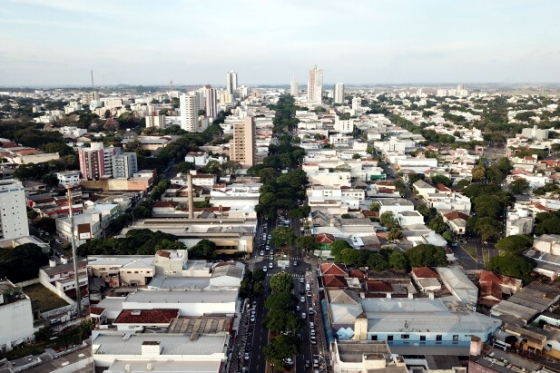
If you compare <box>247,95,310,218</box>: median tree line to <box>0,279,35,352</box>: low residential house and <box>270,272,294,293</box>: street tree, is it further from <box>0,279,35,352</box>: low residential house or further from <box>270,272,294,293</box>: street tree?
<box>0,279,35,352</box>: low residential house

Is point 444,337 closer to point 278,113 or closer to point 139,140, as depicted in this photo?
point 139,140

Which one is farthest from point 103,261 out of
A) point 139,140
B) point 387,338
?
point 139,140

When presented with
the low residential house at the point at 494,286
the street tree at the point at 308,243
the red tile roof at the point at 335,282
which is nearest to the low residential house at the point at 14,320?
the red tile roof at the point at 335,282

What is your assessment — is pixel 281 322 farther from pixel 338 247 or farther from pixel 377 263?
pixel 338 247

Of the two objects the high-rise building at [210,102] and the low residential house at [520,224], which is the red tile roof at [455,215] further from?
the high-rise building at [210,102]

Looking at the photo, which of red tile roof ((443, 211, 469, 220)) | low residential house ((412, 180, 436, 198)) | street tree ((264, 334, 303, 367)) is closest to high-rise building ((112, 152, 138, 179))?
low residential house ((412, 180, 436, 198))

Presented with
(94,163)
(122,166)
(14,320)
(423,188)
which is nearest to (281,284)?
(14,320)
